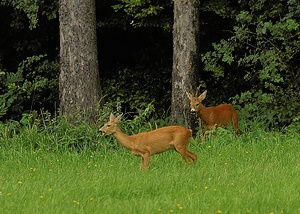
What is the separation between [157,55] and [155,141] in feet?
32.9

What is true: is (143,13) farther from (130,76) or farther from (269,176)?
(269,176)

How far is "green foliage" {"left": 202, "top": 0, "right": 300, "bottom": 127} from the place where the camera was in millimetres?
16344

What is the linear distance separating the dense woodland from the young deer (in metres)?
4.35

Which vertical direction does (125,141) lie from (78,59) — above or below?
below

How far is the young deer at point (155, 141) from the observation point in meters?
11.6

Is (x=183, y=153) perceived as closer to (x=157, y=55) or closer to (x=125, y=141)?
(x=125, y=141)

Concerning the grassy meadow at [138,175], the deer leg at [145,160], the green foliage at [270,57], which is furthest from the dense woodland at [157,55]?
the deer leg at [145,160]

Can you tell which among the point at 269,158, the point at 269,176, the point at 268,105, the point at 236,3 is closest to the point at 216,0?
the point at 236,3

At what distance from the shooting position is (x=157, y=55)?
2150 centimetres

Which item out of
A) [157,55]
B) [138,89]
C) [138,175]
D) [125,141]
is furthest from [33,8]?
[138,175]

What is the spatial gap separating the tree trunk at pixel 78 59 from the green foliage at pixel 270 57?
9.22 ft

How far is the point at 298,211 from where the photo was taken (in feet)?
28.0

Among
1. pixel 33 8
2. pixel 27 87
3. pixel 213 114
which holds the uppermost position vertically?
pixel 33 8

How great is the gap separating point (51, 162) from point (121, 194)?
3.15 metres
